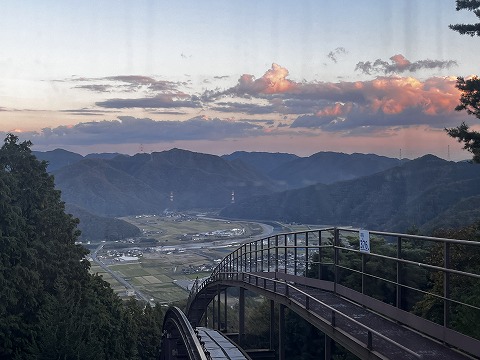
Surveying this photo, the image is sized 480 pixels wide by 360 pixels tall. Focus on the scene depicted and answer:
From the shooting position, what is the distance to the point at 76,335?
86.9ft

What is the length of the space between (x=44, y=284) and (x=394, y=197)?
124036 millimetres

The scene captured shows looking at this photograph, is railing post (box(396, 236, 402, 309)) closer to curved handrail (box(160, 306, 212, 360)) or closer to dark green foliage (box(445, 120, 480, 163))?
curved handrail (box(160, 306, 212, 360))

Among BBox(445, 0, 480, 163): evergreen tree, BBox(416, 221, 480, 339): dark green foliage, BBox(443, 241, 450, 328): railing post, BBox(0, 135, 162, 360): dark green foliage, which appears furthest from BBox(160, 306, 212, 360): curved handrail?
BBox(445, 0, 480, 163): evergreen tree

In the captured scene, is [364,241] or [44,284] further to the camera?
[44,284]

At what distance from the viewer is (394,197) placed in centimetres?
14688

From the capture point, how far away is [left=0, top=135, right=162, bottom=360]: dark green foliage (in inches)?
1069

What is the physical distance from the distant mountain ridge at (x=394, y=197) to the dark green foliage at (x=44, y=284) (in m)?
65.5

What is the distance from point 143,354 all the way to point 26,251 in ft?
76.0

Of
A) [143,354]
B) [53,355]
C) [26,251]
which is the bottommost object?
[143,354]

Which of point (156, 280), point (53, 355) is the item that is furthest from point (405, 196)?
point (53, 355)

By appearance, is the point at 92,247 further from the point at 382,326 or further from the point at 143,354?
the point at 382,326

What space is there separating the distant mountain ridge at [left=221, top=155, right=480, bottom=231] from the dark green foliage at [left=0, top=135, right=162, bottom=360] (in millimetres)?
65487

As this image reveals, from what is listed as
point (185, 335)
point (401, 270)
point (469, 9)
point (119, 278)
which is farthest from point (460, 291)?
point (119, 278)

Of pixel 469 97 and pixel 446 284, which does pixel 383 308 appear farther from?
pixel 469 97
